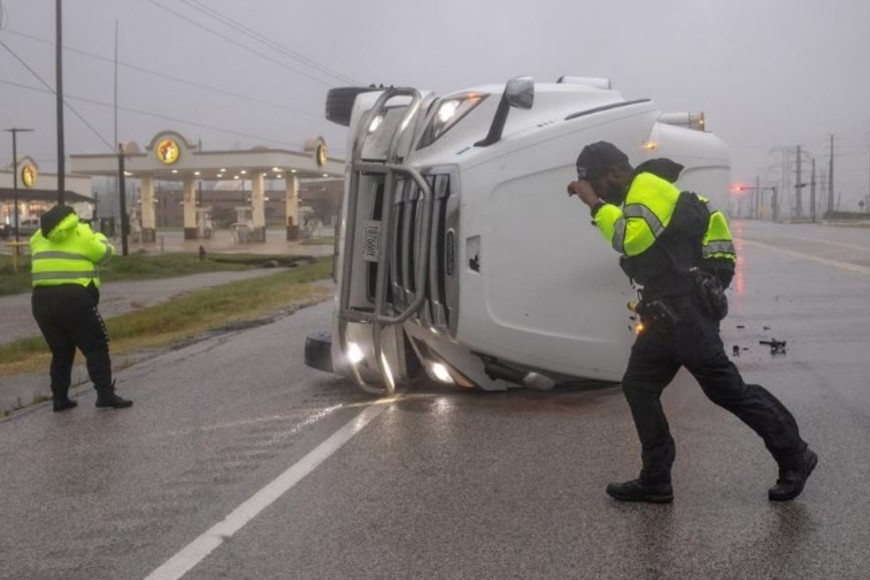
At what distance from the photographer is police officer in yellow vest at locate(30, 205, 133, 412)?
7.68 metres

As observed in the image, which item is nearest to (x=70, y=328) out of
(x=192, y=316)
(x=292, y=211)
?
(x=192, y=316)

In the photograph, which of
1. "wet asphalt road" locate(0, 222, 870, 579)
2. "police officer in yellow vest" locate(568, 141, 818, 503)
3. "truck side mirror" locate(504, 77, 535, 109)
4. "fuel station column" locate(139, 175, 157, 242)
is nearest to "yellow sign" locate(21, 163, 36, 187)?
"fuel station column" locate(139, 175, 157, 242)

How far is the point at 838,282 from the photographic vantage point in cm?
1675

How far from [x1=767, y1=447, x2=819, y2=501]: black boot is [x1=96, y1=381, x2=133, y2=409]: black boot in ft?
17.5

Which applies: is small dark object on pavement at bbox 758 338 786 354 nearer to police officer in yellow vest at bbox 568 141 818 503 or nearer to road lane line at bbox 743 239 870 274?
police officer in yellow vest at bbox 568 141 818 503

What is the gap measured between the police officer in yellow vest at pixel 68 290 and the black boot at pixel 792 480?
532 cm

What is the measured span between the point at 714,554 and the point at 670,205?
5.31ft

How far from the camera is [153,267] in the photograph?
29641mm

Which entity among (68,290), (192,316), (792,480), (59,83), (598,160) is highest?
(59,83)

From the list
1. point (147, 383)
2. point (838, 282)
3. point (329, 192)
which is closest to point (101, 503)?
point (147, 383)

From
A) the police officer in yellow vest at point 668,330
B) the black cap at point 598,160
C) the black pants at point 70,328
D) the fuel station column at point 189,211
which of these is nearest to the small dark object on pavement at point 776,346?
the police officer in yellow vest at point 668,330

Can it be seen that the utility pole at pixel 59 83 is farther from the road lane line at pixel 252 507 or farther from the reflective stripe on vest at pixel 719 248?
the reflective stripe on vest at pixel 719 248

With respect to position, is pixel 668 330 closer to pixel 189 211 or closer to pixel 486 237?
pixel 486 237

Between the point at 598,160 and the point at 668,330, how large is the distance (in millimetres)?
929
